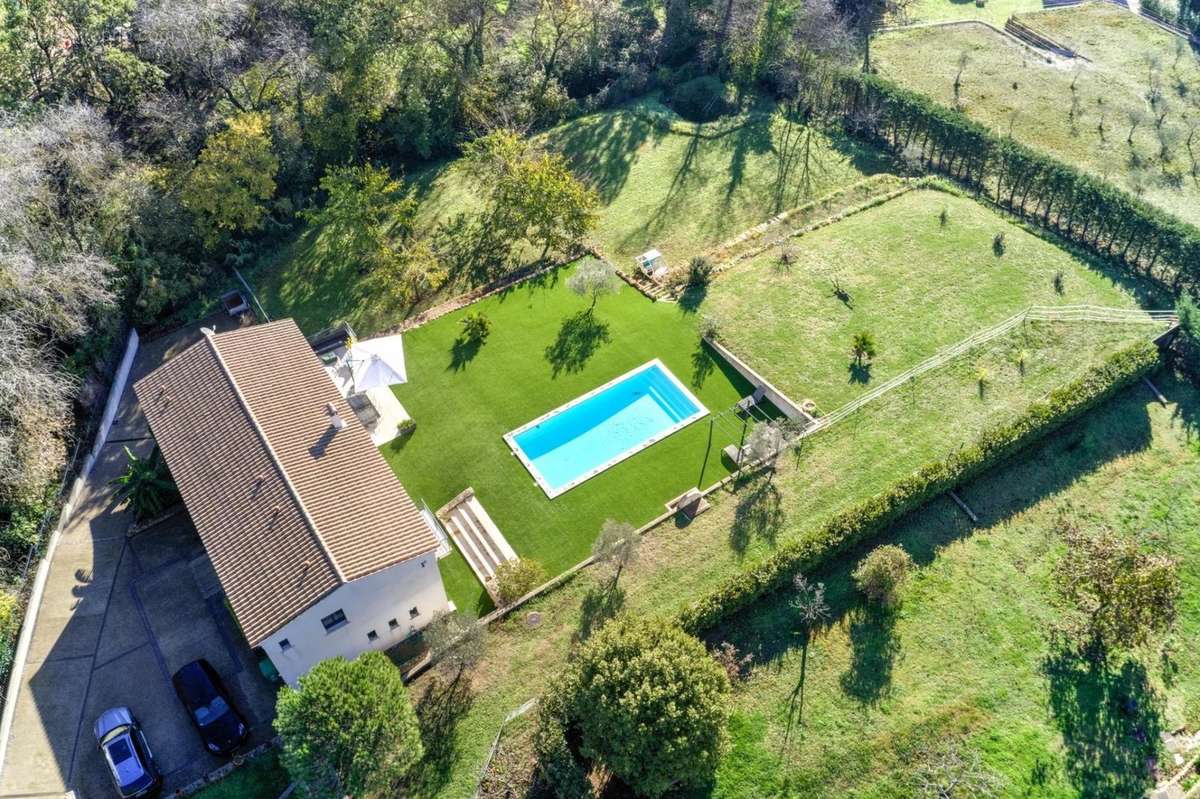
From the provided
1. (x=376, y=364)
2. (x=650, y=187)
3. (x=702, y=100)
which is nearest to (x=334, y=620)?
(x=376, y=364)

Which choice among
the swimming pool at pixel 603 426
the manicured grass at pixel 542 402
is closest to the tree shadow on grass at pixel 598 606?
the manicured grass at pixel 542 402

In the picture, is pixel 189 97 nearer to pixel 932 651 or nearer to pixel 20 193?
pixel 20 193

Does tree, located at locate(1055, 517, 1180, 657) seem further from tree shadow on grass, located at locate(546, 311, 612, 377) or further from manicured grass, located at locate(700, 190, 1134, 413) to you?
tree shadow on grass, located at locate(546, 311, 612, 377)

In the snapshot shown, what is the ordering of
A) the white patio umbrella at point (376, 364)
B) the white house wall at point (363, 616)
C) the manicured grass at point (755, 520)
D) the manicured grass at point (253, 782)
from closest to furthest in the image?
the white house wall at point (363, 616) → the manicured grass at point (253, 782) → the manicured grass at point (755, 520) → the white patio umbrella at point (376, 364)

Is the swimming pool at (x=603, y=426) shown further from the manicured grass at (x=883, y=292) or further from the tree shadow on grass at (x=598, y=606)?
the tree shadow on grass at (x=598, y=606)

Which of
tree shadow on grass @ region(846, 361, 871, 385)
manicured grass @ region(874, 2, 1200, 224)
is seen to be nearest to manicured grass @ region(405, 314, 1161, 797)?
tree shadow on grass @ region(846, 361, 871, 385)

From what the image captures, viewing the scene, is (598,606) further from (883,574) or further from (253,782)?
(253,782)
